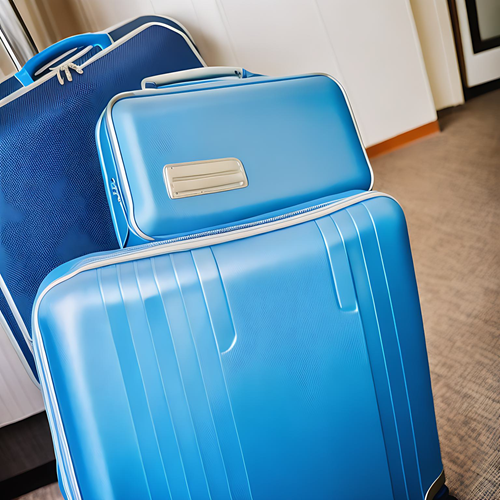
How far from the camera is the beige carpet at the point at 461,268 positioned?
0.79 metres

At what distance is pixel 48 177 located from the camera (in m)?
0.82

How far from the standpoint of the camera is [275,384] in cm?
57

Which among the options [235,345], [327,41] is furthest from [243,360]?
[327,41]

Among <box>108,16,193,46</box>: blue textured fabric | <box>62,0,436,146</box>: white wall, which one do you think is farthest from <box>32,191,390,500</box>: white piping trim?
<box>62,0,436,146</box>: white wall

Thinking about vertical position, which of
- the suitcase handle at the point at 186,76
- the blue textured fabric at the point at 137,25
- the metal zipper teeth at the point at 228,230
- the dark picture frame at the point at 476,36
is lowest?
the dark picture frame at the point at 476,36

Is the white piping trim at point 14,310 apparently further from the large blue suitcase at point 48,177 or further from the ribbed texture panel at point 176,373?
the ribbed texture panel at point 176,373

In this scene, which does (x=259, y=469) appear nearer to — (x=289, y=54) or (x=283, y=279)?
(x=283, y=279)

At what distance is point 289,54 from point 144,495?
45.0 inches

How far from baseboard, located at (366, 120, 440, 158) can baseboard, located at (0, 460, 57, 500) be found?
4.02 ft

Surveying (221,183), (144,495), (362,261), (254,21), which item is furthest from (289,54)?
(144,495)

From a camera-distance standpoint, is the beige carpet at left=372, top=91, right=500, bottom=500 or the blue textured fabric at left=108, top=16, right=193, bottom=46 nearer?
the beige carpet at left=372, top=91, right=500, bottom=500

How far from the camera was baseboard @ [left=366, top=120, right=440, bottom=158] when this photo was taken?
157cm

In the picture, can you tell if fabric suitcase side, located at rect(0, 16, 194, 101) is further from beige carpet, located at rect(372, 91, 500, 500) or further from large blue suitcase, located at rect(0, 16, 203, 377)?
beige carpet, located at rect(372, 91, 500, 500)

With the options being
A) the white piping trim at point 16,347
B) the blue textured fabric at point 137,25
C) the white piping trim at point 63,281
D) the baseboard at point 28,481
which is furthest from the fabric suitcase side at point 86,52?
the baseboard at point 28,481
